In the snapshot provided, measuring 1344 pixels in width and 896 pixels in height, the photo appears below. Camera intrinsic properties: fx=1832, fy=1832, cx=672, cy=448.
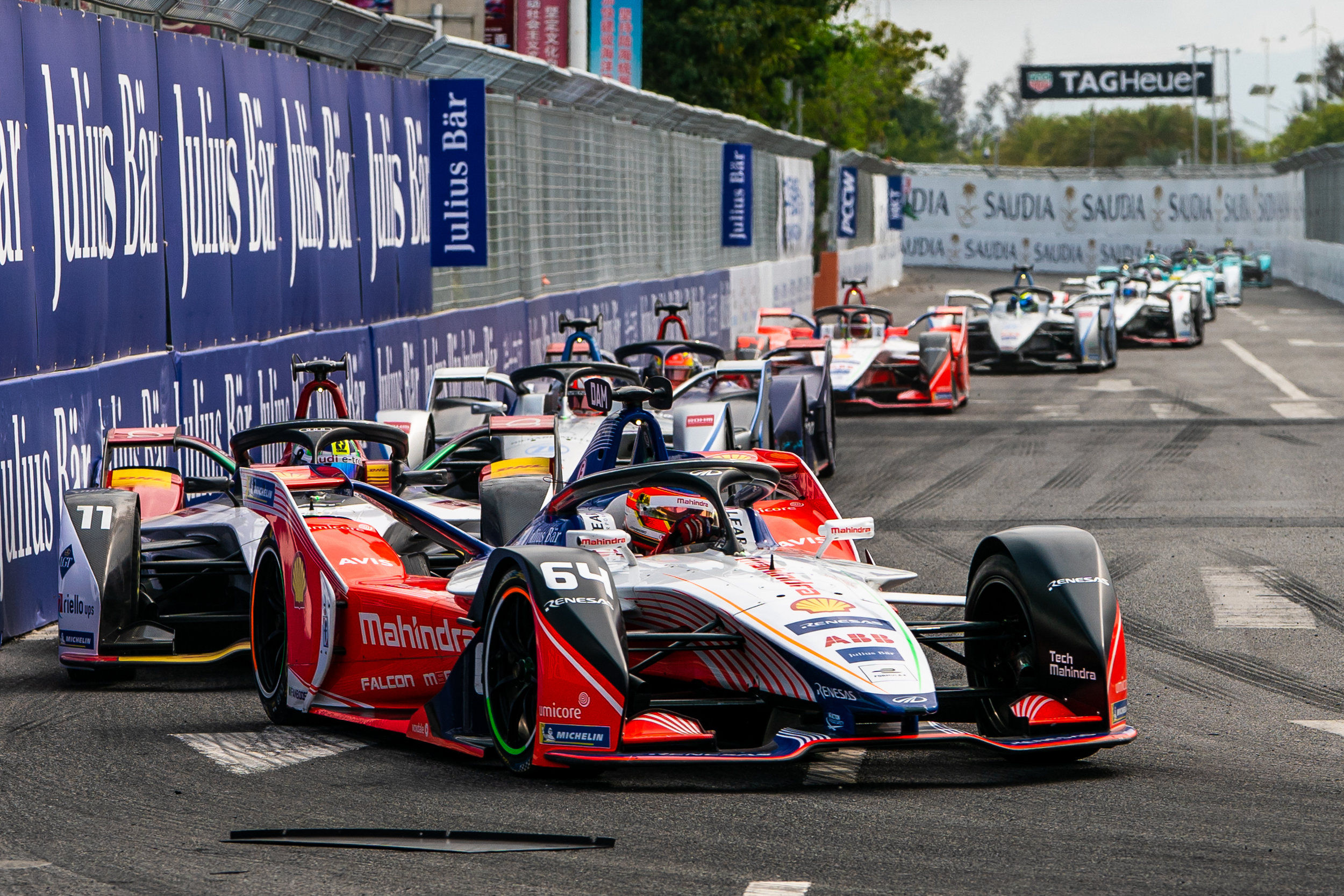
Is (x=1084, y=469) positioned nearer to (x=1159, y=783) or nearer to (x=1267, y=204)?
(x=1159, y=783)

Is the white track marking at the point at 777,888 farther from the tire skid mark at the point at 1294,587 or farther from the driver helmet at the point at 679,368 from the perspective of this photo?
the driver helmet at the point at 679,368

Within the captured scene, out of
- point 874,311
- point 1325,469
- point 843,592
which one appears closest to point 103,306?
point 843,592

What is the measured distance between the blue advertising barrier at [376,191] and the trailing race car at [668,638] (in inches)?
292

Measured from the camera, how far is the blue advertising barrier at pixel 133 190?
989 cm

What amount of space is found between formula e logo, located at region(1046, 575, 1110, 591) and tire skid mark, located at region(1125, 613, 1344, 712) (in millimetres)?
1346

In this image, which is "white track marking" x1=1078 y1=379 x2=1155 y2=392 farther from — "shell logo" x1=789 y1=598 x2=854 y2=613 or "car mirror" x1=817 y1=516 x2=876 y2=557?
"shell logo" x1=789 y1=598 x2=854 y2=613

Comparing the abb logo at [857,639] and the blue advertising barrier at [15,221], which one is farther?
the blue advertising barrier at [15,221]

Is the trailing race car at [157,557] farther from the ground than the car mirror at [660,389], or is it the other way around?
the car mirror at [660,389]

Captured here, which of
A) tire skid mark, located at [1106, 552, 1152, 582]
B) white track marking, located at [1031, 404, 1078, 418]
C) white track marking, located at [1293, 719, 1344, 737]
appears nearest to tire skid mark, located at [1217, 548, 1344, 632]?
tire skid mark, located at [1106, 552, 1152, 582]

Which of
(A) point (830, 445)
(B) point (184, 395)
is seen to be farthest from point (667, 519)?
(A) point (830, 445)

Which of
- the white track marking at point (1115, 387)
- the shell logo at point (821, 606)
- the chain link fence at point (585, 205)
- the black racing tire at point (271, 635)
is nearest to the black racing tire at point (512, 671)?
the shell logo at point (821, 606)

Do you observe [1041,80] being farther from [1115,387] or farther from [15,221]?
[15,221]

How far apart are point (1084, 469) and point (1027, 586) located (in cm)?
900

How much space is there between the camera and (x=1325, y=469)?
14.5 metres
